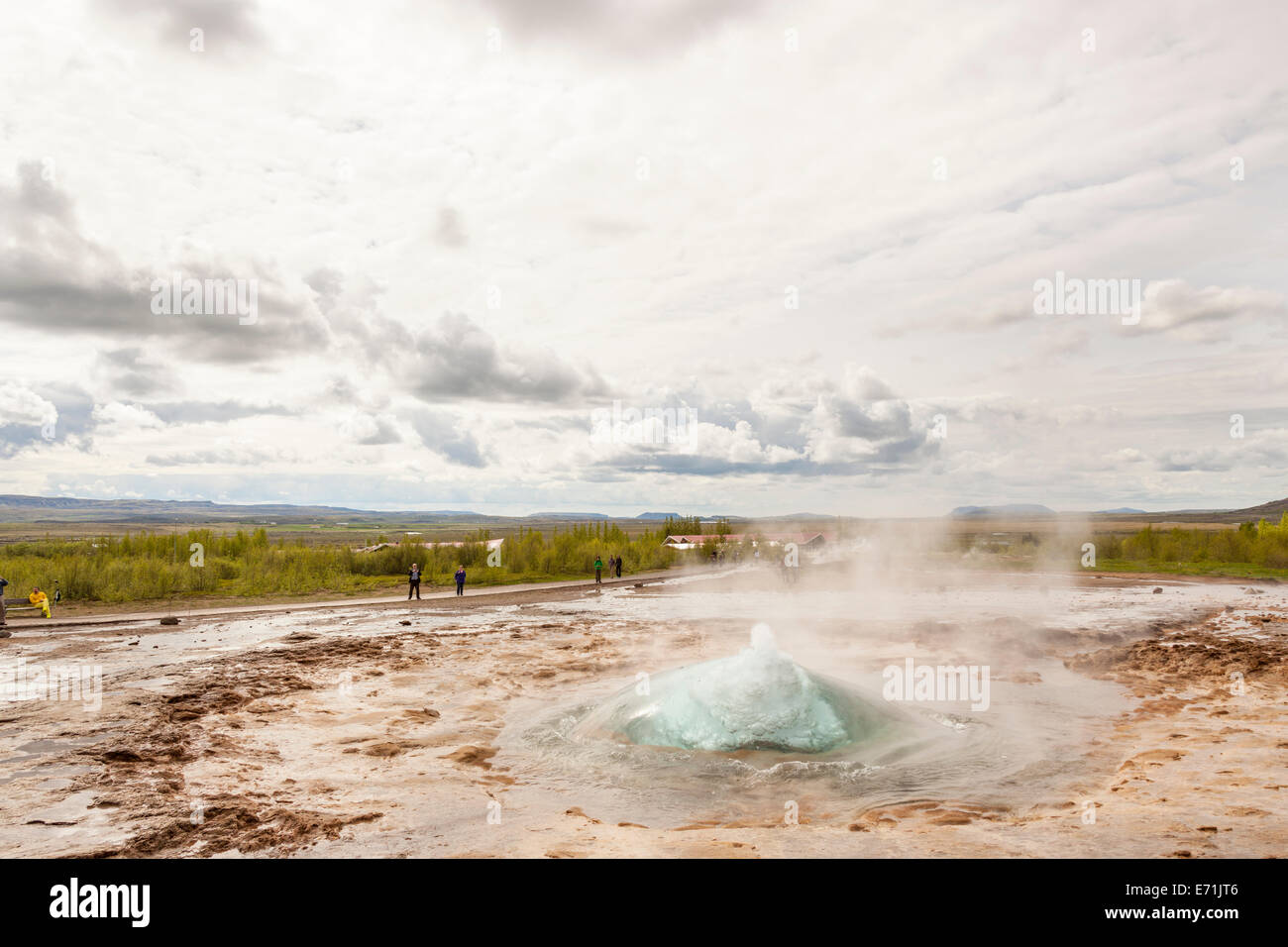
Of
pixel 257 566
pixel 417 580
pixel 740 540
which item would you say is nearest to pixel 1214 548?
pixel 740 540

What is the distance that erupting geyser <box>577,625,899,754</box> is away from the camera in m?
9.31

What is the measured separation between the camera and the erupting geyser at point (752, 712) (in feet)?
30.6

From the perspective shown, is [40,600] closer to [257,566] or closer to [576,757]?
[257,566]

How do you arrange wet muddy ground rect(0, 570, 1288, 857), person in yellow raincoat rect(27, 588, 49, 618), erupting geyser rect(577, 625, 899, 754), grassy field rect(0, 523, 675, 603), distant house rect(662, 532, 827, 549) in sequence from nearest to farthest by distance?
1. wet muddy ground rect(0, 570, 1288, 857)
2. erupting geyser rect(577, 625, 899, 754)
3. person in yellow raincoat rect(27, 588, 49, 618)
4. grassy field rect(0, 523, 675, 603)
5. distant house rect(662, 532, 827, 549)

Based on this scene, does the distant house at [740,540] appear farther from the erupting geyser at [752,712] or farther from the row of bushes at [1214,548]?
the erupting geyser at [752,712]

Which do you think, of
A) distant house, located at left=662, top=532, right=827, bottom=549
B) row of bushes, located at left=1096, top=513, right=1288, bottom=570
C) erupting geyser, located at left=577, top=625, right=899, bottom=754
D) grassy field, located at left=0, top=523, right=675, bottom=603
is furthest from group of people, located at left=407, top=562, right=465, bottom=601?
row of bushes, located at left=1096, top=513, right=1288, bottom=570

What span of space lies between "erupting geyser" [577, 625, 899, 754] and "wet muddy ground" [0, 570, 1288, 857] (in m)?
0.51

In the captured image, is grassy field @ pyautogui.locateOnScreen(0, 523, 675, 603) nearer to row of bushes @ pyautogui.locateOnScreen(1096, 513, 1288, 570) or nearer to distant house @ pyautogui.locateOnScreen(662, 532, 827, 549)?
distant house @ pyautogui.locateOnScreen(662, 532, 827, 549)

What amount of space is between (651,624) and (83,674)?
13865 millimetres

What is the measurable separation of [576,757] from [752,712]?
254 centimetres

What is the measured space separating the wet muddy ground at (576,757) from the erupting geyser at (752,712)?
508 millimetres

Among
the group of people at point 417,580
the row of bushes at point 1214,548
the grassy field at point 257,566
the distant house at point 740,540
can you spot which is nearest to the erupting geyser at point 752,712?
the group of people at point 417,580

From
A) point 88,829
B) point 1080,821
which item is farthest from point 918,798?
point 88,829

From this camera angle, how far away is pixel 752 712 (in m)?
9.55
